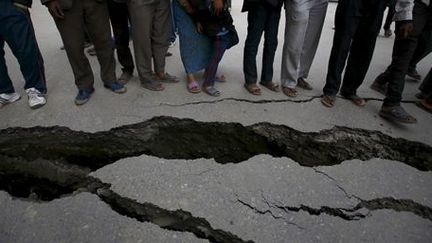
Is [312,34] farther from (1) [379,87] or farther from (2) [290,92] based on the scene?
(1) [379,87]

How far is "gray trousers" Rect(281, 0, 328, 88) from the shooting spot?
277 cm

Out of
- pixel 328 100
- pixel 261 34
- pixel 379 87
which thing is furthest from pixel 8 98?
pixel 379 87

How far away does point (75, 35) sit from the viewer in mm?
2510

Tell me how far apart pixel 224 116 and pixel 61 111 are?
4.90ft

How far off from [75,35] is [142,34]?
0.58 meters

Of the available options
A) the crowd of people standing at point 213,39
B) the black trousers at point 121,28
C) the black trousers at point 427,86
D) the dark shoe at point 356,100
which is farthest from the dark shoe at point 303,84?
the black trousers at point 121,28

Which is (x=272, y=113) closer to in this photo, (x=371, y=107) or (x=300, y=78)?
(x=300, y=78)

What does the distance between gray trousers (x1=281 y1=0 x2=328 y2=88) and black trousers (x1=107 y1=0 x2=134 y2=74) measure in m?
1.59

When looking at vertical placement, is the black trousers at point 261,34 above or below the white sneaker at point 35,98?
above

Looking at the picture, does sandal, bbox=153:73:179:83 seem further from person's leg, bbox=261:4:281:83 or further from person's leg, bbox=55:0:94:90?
person's leg, bbox=261:4:281:83

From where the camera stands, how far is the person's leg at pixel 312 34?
9.27ft

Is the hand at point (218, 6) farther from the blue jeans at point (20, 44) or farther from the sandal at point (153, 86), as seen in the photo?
the blue jeans at point (20, 44)

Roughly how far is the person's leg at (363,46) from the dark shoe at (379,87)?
44cm

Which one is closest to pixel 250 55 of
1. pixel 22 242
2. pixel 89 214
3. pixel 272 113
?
pixel 272 113
